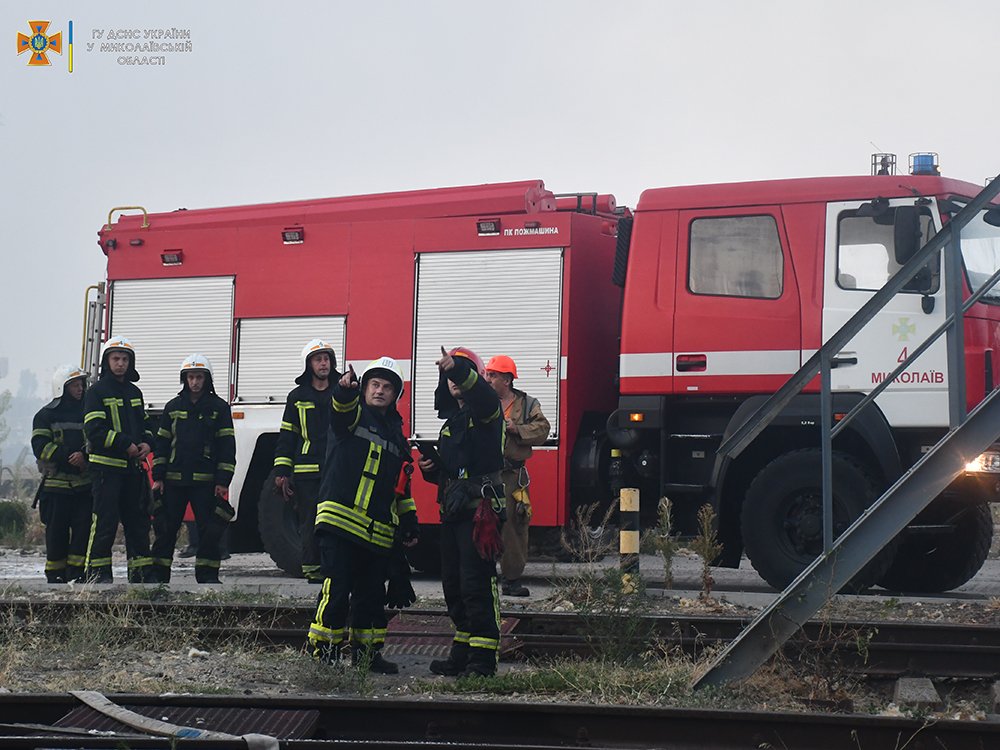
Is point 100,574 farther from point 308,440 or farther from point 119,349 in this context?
point 308,440

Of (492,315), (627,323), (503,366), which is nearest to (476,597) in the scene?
(503,366)

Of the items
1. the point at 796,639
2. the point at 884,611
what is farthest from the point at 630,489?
the point at 796,639

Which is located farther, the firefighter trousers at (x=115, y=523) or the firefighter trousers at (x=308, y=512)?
the firefighter trousers at (x=115, y=523)

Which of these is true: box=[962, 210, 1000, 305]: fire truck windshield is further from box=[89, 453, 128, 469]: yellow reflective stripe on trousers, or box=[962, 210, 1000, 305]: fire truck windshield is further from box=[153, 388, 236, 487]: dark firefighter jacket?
box=[89, 453, 128, 469]: yellow reflective stripe on trousers

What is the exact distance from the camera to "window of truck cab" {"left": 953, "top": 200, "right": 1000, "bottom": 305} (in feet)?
29.3

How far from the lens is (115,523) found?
33.2 feet

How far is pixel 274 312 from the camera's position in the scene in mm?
11445

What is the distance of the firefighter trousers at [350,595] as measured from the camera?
21.7ft

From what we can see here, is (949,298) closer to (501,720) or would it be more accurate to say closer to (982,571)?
(501,720)

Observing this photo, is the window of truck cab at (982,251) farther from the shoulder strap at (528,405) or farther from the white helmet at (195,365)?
the white helmet at (195,365)

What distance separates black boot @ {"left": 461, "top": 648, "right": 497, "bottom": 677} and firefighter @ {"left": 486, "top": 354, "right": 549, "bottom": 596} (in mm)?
2787

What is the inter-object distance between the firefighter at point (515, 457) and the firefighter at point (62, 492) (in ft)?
11.8

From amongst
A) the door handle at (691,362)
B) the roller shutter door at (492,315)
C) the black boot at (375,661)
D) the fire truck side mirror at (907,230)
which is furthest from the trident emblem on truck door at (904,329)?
the black boot at (375,661)

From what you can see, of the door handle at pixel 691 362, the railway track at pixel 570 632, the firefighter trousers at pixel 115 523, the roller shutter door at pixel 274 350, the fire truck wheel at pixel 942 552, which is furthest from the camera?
the roller shutter door at pixel 274 350
